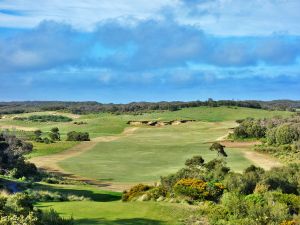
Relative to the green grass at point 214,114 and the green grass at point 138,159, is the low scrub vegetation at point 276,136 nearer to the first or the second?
the green grass at point 138,159

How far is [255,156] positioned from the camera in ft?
244

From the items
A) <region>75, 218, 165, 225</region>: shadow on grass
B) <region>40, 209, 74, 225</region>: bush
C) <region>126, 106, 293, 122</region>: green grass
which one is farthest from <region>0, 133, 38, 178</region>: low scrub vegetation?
<region>126, 106, 293, 122</region>: green grass

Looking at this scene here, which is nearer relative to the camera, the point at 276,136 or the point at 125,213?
the point at 125,213

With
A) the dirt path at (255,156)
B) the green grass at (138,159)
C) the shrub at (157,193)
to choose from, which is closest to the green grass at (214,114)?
the green grass at (138,159)

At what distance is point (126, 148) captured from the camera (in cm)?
9388

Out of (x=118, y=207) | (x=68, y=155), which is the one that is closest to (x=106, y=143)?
(x=68, y=155)

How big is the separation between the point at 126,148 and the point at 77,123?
65.8 metres

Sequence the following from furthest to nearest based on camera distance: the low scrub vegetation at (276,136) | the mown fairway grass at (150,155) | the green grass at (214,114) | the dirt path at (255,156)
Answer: the green grass at (214,114)
the low scrub vegetation at (276,136)
the dirt path at (255,156)
the mown fairway grass at (150,155)

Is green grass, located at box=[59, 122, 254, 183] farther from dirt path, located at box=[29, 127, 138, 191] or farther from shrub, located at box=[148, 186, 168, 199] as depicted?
shrub, located at box=[148, 186, 168, 199]

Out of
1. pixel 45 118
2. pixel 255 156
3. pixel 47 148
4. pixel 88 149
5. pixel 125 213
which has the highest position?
pixel 45 118

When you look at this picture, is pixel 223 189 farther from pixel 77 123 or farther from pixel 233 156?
pixel 77 123

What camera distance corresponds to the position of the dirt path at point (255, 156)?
2512 inches

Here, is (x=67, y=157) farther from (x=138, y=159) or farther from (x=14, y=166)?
(x=14, y=166)

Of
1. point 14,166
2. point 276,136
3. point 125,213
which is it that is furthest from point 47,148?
point 125,213
